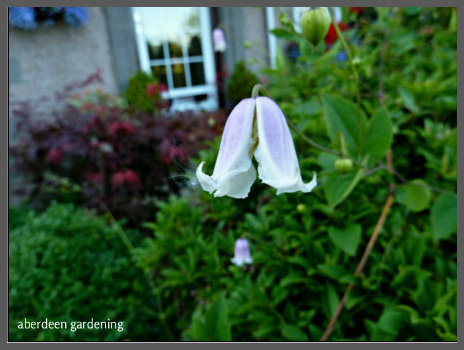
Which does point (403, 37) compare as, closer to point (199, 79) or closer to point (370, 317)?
point (370, 317)

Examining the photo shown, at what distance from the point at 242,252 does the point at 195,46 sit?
2.79 meters

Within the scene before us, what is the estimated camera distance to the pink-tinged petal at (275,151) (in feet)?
0.93

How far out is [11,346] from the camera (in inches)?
19.5

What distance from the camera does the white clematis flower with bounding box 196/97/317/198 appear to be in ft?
0.94

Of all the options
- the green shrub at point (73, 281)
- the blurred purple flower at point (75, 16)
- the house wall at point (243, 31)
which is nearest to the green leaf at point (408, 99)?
the green shrub at point (73, 281)

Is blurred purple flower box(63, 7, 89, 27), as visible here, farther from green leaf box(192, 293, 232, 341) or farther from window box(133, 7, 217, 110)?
green leaf box(192, 293, 232, 341)

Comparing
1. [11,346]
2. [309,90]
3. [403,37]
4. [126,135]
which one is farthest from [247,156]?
[126,135]

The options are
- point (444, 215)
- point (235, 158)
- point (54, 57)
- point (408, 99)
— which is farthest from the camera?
point (54, 57)

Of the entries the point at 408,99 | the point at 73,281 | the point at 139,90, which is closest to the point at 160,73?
the point at 139,90

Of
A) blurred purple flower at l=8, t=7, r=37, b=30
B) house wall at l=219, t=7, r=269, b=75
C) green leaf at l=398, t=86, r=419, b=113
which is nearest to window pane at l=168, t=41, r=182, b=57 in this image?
house wall at l=219, t=7, r=269, b=75

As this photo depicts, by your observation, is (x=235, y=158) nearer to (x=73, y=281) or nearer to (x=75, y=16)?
(x=73, y=281)

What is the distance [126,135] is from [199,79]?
149 cm

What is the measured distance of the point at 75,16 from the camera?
2.48 meters

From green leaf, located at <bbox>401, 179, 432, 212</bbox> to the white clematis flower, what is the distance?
339 mm
